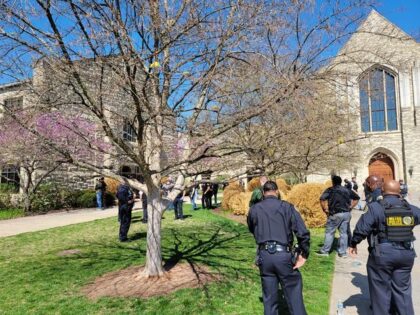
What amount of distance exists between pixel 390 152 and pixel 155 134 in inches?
1282

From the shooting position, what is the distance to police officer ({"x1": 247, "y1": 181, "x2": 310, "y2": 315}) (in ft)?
12.7

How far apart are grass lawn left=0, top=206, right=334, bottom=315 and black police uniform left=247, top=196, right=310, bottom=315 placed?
3.04ft

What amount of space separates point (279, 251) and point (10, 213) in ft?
53.4

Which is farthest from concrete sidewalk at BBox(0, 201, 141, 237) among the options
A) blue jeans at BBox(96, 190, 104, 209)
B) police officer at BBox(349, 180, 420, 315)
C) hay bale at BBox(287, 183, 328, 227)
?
police officer at BBox(349, 180, 420, 315)

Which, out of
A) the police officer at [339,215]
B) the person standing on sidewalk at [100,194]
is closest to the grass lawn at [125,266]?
the police officer at [339,215]

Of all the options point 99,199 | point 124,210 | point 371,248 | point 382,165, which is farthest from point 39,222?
point 382,165

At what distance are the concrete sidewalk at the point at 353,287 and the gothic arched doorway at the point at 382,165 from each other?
28.9 metres

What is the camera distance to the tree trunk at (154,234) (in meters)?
6.11

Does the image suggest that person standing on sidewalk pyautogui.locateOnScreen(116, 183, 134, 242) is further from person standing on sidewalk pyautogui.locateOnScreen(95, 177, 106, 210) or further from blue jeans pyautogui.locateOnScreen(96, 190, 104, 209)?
blue jeans pyautogui.locateOnScreen(96, 190, 104, 209)

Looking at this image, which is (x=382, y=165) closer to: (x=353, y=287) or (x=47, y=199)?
(x=47, y=199)

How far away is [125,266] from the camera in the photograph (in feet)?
23.5

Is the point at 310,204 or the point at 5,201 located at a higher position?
the point at 5,201

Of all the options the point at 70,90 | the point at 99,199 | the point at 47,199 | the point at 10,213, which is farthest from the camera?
the point at 99,199

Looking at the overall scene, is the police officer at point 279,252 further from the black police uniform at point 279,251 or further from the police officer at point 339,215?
the police officer at point 339,215
